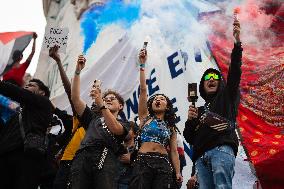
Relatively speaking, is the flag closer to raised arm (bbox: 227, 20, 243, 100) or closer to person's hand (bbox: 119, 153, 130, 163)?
person's hand (bbox: 119, 153, 130, 163)

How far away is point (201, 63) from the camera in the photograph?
630 centimetres

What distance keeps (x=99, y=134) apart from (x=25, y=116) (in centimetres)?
63

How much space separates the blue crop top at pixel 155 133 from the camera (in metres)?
3.91

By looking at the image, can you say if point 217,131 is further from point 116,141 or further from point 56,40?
point 56,40

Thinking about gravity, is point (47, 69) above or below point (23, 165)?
above

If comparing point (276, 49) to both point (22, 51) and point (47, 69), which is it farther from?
point (47, 69)

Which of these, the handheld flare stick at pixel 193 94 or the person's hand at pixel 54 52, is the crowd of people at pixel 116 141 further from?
the person's hand at pixel 54 52

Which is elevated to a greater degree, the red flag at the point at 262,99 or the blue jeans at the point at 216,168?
the red flag at the point at 262,99

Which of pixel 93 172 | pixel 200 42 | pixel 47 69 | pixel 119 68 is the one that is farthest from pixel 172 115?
pixel 47 69

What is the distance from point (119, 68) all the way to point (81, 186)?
3775 millimetres

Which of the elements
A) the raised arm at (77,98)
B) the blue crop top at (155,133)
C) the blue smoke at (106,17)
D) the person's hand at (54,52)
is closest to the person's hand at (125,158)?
the blue crop top at (155,133)

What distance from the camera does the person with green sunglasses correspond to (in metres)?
3.42

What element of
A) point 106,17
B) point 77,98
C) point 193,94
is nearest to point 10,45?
point 77,98

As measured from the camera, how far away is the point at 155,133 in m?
3.93
